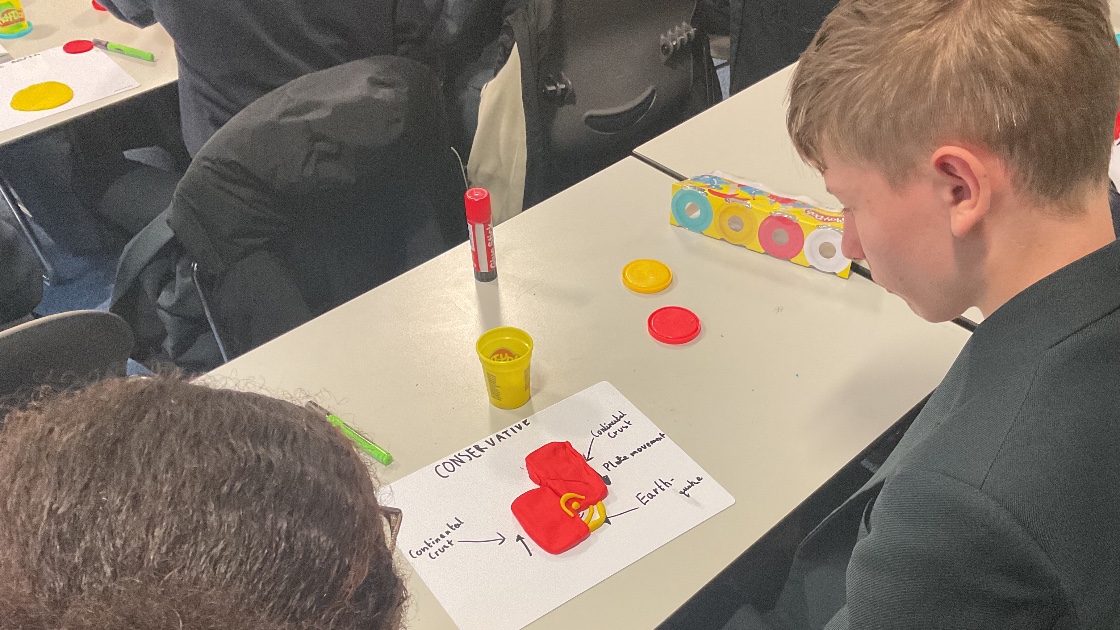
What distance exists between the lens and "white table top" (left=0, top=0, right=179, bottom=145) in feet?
6.51

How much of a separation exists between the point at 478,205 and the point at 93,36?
1.57m

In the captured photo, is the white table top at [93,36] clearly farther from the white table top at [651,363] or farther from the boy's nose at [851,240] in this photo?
the boy's nose at [851,240]

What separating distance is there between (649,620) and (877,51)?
652 mm

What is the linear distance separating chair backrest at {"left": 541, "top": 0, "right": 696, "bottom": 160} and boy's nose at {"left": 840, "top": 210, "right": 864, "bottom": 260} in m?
0.97

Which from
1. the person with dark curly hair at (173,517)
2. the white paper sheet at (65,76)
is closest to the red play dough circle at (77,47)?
the white paper sheet at (65,76)

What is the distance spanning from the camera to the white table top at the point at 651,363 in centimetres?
102

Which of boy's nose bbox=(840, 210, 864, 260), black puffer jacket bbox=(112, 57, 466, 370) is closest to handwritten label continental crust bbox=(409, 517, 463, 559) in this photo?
boy's nose bbox=(840, 210, 864, 260)

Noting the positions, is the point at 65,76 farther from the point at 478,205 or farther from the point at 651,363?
the point at 651,363

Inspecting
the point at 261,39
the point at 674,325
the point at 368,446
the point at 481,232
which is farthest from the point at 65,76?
the point at 674,325

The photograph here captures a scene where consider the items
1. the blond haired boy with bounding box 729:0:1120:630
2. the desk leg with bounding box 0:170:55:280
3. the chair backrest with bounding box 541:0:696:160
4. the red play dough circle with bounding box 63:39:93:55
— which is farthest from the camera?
the desk leg with bounding box 0:170:55:280

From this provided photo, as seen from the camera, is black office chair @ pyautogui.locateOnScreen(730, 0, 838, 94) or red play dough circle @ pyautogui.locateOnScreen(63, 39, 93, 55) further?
black office chair @ pyautogui.locateOnScreen(730, 0, 838, 94)

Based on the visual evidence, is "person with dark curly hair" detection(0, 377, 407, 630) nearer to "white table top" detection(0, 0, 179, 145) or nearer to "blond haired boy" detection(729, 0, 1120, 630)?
"blond haired boy" detection(729, 0, 1120, 630)

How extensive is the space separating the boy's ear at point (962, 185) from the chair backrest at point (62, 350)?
3.38 feet

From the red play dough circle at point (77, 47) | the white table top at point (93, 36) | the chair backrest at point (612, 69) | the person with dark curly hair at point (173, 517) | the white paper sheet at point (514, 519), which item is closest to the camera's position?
the person with dark curly hair at point (173, 517)
